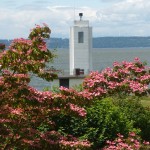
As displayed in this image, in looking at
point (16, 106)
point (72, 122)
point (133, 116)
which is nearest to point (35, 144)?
point (16, 106)

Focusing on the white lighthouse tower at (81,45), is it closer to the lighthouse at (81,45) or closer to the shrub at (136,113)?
the lighthouse at (81,45)

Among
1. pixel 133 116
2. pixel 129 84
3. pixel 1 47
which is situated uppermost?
pixel 1 47

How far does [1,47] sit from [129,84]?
4.94m

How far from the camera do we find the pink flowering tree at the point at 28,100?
913 centimetres

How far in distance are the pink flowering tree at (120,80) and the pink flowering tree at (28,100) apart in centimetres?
262

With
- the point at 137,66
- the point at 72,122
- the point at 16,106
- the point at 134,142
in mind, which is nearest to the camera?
the point at 16,106

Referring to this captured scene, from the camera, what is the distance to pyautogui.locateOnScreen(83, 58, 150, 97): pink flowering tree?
43.4ft

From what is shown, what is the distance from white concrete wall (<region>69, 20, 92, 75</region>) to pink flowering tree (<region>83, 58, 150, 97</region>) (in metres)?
28.2

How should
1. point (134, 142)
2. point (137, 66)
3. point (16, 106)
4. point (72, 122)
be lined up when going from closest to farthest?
1. point (16, 106)
2. point (134, 142)
3. point (72, 122)
4. point (137, 66)

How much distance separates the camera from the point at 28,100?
29.8 ft

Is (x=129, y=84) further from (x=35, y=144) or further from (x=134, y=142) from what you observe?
(x=35, y=144)

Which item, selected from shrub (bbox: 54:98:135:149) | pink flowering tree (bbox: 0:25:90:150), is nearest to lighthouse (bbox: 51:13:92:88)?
shrub (bbox: 54:98:135:149)

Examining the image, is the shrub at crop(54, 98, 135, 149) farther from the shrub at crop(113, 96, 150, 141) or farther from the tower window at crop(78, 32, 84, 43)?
the tower window at crop(78, 32, 84, 43)

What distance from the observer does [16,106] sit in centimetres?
940
